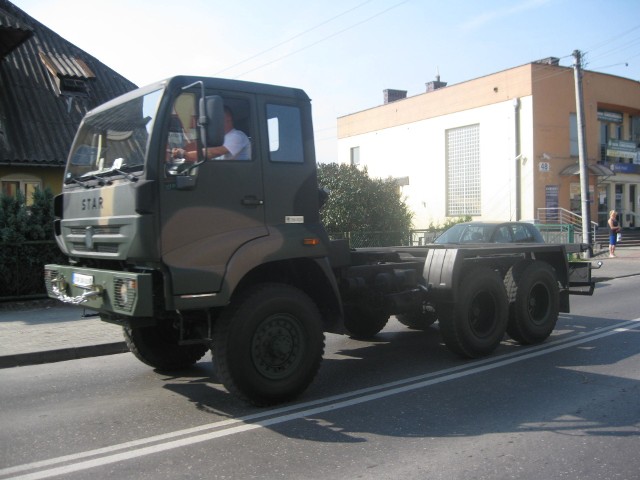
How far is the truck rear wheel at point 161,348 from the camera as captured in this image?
21.7 ft

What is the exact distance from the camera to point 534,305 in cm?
836

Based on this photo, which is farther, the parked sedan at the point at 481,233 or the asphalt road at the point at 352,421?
the parked sedan at the point at 481,233

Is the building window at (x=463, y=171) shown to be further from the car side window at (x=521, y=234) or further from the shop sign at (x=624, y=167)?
the car side window at (x=521, y=234)

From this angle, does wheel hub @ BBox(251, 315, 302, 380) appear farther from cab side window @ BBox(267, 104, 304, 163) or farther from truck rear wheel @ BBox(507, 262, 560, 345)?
truck rear wheel @ BBox(507, 262, 560, 345)

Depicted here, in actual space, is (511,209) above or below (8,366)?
above

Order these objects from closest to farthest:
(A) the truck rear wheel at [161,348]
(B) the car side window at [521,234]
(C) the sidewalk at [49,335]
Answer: (A) the truck rear wheel at [161,348]
(C) the sidewalk at [49,335]
(B) the car side window at [521,234]

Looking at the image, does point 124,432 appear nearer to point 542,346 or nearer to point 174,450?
point 174,450

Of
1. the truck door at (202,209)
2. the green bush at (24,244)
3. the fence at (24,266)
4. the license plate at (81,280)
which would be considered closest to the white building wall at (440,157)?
the green bush at (24,244)

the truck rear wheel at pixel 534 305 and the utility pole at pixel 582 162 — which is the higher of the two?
the utility pole at pixel 582 162

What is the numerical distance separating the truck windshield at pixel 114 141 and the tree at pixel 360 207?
1193 centimetres

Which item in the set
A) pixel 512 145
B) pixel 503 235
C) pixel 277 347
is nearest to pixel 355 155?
pixel 512 145

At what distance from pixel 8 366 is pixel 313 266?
14.2ft

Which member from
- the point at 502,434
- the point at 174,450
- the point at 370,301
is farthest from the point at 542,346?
the point at 174,450

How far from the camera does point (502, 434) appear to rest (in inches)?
188
